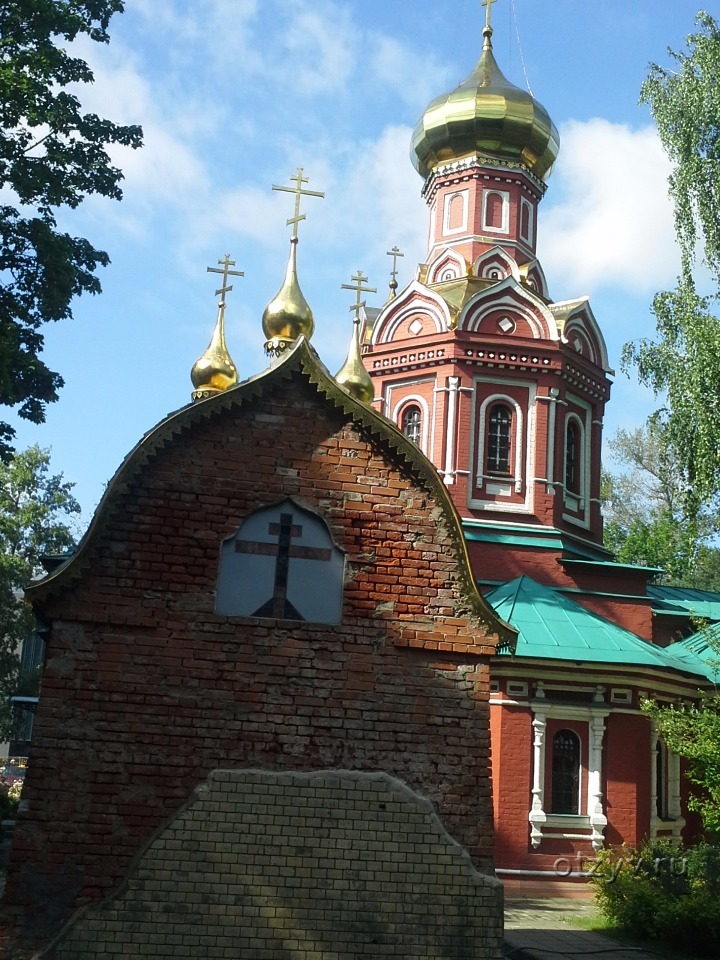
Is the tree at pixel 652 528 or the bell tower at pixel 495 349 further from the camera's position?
the tree at pixel 652 528

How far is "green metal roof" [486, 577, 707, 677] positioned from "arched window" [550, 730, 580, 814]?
1.24 metres

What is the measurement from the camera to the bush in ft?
34.7

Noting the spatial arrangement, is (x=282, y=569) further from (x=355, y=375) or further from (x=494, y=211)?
(x=494, y=211)

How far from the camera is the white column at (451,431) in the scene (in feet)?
57.3

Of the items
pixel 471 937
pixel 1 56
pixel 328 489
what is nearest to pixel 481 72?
pixel 1 56

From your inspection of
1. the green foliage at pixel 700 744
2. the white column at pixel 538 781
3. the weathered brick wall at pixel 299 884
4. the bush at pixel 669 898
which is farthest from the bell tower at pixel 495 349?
the weathered brick wall at pixel 299 884

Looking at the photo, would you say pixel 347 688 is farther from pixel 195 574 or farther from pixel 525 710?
pixel 525 710

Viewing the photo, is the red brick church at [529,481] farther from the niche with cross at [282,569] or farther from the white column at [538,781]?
the niche with cross at [282,569]

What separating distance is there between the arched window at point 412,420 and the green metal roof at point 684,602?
4.96 meters

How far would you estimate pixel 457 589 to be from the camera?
8453 millimetres

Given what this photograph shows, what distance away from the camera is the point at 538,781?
14.9m

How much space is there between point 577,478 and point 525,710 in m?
5.08

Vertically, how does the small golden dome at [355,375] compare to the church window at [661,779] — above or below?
above

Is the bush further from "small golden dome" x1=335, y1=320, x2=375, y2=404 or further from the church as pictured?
"small golden dome" x1=335, y1=320, x2=375, y2=404
